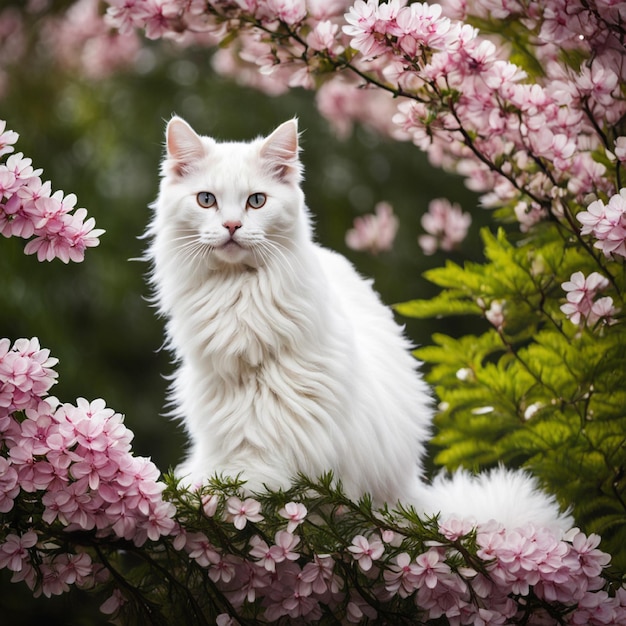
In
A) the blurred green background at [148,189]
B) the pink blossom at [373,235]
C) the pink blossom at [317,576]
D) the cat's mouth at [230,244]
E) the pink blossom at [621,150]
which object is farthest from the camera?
the blurred green background at [148,189]

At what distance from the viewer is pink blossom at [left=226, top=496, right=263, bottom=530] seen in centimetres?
165

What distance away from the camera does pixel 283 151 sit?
201 cm

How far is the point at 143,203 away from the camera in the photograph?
18.7ft

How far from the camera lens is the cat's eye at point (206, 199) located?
194 cm

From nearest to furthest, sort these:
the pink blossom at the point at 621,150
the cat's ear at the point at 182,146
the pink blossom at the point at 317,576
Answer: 1. the pink blossom at the point at 317,576
2. the pink blossom at the point at 621,150
3. the cat's ear at the point at 182,146

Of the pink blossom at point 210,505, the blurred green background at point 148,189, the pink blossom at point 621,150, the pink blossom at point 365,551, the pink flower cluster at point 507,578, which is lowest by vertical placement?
the pink flower cluster at point 507,578

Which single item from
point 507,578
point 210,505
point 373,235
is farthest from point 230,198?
point 373,235

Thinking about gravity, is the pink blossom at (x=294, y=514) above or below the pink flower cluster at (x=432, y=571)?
above

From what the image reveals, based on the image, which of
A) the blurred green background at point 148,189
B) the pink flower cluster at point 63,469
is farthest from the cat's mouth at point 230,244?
the blurred green background at point 148,189

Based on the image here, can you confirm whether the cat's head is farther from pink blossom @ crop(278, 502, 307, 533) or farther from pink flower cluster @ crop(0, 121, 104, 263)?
pink blossom @ crop(278, 502, 307, 533)

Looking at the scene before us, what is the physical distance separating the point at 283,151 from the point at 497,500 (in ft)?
3.18

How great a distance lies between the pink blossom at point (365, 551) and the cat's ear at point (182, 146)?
89 centimetres

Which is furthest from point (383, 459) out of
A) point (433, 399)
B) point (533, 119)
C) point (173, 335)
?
point (533, 119)

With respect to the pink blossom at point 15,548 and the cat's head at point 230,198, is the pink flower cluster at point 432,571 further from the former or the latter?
the cat's head at point 230,198
